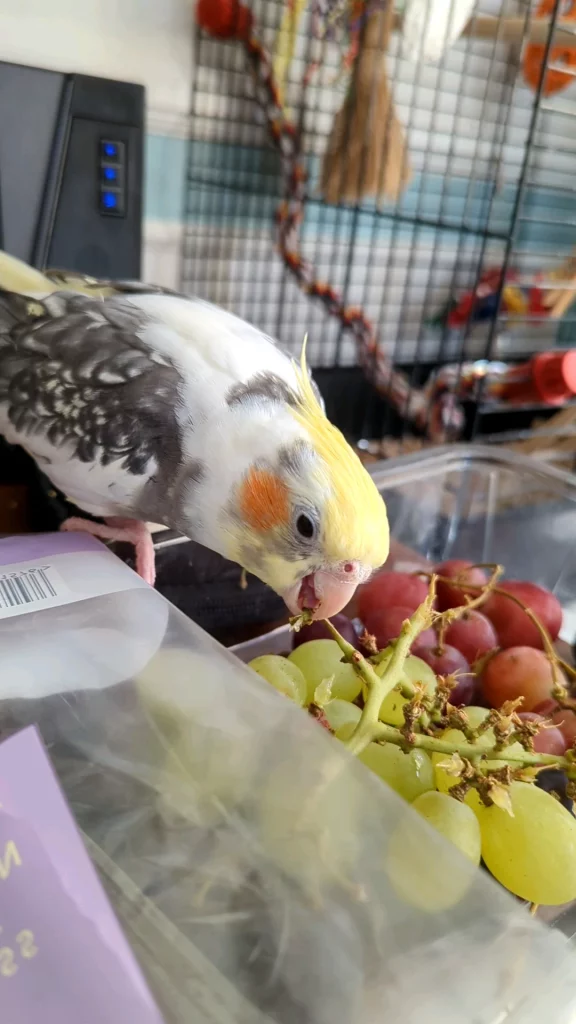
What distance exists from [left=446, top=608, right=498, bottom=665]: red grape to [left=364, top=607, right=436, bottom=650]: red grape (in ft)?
0.12

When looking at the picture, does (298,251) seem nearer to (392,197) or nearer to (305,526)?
(392,197)

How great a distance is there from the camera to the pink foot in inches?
24.3

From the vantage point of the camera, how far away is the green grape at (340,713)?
1.39ft

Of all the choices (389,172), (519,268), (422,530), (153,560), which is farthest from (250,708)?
(519,268)

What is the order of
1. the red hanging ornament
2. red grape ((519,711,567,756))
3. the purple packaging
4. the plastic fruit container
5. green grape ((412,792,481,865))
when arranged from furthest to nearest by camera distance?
1. the red hanging ornament
2. the plastic fruit container
3. red grape ((519,711,567,756))
4. green grape ((412,792,481,865))
5. the purple packaging

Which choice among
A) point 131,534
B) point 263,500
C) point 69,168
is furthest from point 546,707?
point 69,168

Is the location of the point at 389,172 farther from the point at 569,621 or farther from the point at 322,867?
the point at 322,867

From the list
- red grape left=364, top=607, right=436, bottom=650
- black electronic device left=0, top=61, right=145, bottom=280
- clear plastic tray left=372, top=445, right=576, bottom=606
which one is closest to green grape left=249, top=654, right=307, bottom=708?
red grape left=364, top=607, right=436, bottom=650

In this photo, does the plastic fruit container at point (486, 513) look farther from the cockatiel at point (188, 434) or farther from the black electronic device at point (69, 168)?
the black electronic device at point (69, 168)

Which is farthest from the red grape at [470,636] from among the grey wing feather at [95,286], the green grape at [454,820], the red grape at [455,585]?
the grey wing feather at [95,286]

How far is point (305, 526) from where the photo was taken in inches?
20.1

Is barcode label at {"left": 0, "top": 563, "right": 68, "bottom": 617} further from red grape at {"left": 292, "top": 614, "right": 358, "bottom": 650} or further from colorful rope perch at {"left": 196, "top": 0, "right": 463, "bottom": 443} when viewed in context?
colorful rope perch at {"left": 196, "top": 0, "right": 463, "bottom": 443}

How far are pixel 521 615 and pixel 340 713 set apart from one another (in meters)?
0.27

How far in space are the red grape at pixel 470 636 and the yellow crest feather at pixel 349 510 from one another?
13 centimetres
